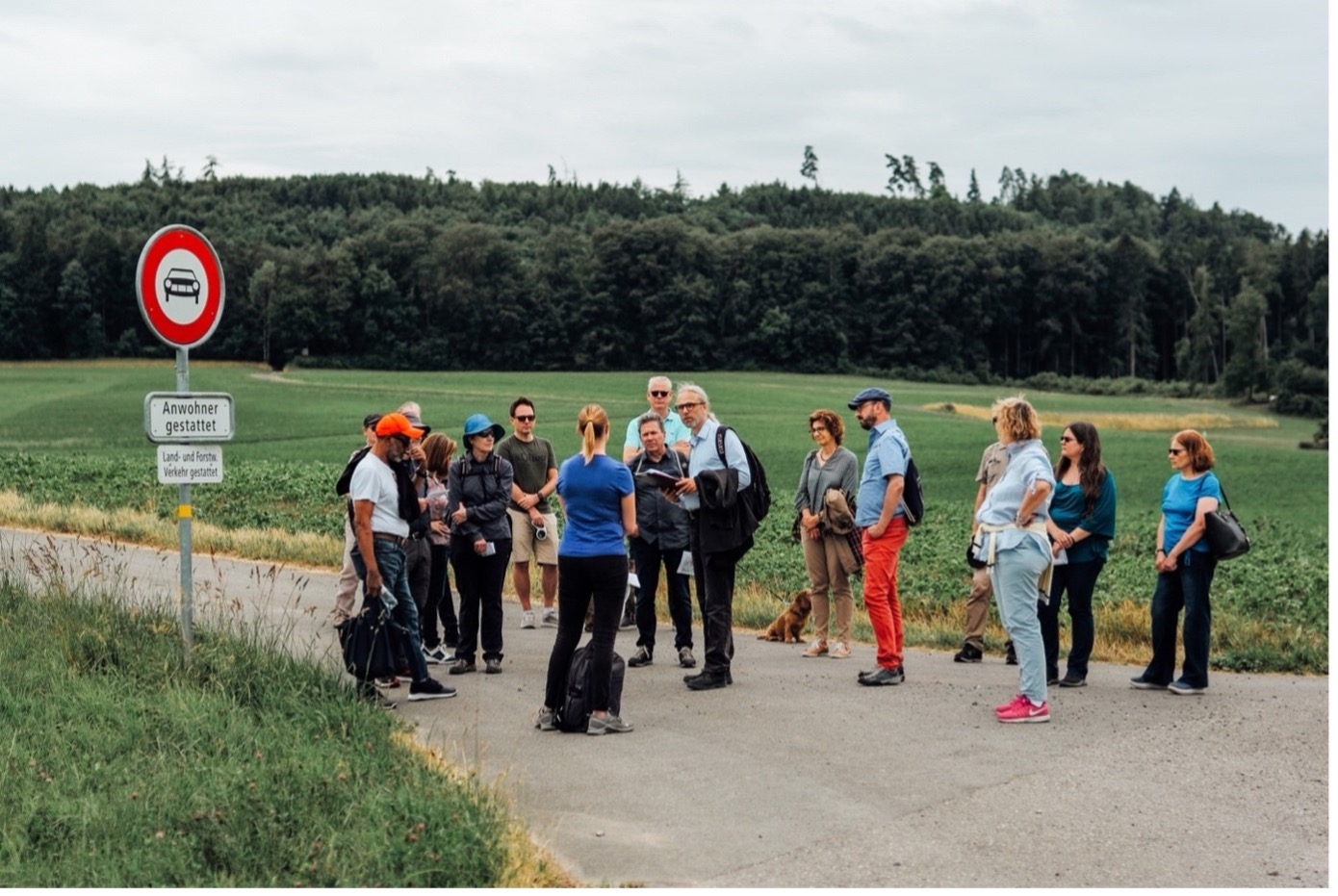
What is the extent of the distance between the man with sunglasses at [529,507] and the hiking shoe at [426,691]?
2.61 metres

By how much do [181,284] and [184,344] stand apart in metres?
0.44

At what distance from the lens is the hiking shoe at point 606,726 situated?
8.34 m

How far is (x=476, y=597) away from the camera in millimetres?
10453

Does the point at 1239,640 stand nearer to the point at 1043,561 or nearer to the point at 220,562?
the point at 1043,561

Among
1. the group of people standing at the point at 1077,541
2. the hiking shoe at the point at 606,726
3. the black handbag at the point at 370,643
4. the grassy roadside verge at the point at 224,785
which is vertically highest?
the group of people standing at the point at 1077,541

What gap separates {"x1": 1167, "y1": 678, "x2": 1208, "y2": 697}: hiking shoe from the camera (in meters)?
9.64

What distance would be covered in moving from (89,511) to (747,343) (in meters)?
87.5

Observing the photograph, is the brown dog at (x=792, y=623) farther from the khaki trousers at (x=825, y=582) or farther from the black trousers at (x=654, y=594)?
the black trousers at (x=654, y=594)

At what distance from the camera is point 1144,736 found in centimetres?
834

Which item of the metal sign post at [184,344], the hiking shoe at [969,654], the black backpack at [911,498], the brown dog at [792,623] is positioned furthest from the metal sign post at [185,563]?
the hiking shoe at [969,654]

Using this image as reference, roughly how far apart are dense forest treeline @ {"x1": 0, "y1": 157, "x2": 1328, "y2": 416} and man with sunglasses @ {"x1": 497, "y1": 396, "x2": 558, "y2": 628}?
8063 centimetres

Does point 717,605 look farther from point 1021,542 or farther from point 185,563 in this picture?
point 185,563

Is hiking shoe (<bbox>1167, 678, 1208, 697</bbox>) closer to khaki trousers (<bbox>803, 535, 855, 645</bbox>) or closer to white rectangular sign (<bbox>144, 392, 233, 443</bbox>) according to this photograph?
khaki trousers (<bbox>803, 535, 855, 645</bbox>)

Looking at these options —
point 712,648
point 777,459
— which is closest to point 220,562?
point 712,648
